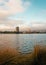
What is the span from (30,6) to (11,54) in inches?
81.9

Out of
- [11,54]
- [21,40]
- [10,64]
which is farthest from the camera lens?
[21,40]

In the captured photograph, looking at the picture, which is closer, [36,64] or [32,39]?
[36,64]

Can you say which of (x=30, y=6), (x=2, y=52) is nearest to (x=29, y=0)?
(x=30, y=6)

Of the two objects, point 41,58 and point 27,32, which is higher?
point 27,32

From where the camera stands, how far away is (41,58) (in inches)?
184

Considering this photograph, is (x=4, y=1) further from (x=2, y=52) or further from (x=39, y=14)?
(x=2, y=52)

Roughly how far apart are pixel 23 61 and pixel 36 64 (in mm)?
416

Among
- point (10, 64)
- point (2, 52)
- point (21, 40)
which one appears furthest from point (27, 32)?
point (21, 40)

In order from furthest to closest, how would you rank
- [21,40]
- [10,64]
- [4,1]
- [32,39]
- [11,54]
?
[21,40] → [32,39] → [4,1] → [11,54] → [10,64]

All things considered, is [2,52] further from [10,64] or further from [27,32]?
[27,32]

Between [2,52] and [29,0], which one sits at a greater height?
[29,0]

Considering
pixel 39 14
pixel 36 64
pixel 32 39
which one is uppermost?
pixel 39 14

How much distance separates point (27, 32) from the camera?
575cm

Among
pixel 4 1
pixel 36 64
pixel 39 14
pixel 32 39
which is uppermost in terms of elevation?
pixel 4 1
